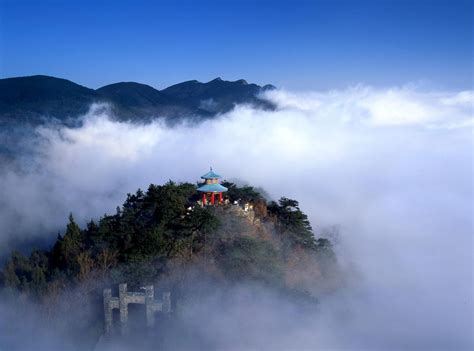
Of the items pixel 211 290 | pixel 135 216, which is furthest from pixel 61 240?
pixel 211 290

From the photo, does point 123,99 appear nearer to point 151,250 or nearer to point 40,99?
point 40,99

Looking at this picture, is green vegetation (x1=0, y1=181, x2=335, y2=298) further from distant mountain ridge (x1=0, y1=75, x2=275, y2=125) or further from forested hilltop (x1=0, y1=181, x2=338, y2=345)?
distant mountain ridge (x1=0, y1=75, x2=275, y2=125)

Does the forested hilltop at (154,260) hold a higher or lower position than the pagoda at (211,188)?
lower

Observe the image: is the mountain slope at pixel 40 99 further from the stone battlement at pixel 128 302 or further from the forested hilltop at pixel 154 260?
the stone battlement at pixel 128 302

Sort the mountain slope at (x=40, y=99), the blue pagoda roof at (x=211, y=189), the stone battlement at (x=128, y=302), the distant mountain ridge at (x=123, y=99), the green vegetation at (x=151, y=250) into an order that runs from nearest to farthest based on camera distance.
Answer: the stone battlement at (x=128, y=302) < the green vegetation at (x=151, y=250) < the blue pagoda roof at (x=211, y=189) < the mountain slope at (x=40, y=99) < the distant mountain ridge at (x=123, y=99)

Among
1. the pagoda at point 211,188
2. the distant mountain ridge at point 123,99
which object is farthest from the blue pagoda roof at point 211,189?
the distant mountain ridge at point 123,99

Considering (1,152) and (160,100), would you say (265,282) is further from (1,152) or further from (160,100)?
(160,100)
